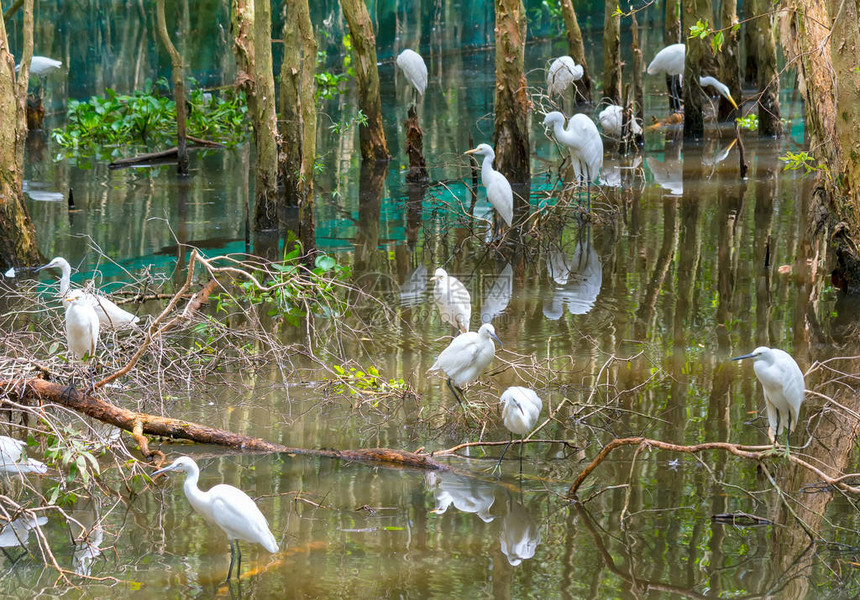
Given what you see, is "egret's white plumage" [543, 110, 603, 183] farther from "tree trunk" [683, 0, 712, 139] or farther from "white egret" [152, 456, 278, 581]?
"white egret" [152, 456, 278, 581]

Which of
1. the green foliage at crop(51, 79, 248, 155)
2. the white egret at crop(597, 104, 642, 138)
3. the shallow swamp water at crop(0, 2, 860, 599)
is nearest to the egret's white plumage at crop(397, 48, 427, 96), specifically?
the shallow swamp water at crop(0, 2, 860, 599)

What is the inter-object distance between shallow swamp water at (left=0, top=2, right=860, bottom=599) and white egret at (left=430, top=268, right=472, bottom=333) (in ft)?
0.87

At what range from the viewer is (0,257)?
340 inches

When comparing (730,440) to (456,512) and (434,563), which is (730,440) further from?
(434,563)

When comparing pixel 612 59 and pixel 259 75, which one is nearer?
pixel 259 75

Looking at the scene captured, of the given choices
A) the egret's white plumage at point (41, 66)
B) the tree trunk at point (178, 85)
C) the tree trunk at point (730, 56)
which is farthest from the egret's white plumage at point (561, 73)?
the egret's white plumage at point (41, 66)

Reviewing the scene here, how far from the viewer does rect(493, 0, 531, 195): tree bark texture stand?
1102cm

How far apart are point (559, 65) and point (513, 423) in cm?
1056

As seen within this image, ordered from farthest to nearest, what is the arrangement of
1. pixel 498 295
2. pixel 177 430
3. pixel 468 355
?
pixel 498 295, pixel 468 355, pixel 177 430

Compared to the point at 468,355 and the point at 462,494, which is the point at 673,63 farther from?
the point at 462,494

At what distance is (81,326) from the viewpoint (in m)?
5.32

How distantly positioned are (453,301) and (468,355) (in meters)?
1.41

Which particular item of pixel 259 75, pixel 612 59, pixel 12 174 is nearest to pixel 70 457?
pixel 12 174

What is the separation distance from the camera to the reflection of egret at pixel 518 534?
4.20 m
